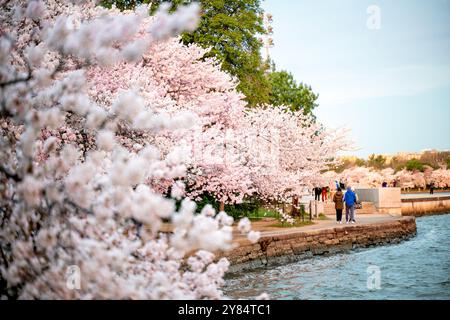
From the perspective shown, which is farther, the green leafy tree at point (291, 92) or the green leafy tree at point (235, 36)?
the green leafy tree at point (291, 92)

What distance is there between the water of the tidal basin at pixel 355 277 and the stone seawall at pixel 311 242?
1.15 feet

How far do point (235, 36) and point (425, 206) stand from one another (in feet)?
74.8

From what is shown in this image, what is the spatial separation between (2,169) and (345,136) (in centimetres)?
2845

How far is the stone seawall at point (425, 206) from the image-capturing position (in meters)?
35.0

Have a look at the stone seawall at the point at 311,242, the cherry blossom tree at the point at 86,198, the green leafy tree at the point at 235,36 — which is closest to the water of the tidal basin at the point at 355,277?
the stone seawall at the point at 311,242

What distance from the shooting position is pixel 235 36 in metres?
24.3

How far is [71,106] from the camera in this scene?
3588 millimetres

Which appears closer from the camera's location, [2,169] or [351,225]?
[2,169]

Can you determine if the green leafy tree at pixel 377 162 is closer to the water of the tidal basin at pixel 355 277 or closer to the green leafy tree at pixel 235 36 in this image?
the green leafy tree at pixel 235 36

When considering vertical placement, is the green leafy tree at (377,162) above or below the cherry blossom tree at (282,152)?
above

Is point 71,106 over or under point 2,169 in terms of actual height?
over

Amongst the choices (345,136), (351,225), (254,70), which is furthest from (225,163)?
(345,136)
